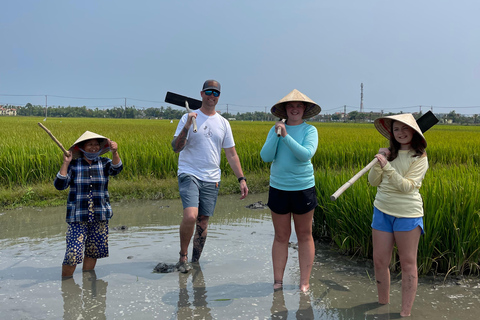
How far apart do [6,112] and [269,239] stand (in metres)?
87.6

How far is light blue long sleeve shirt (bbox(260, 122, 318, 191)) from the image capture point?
3.45 metres

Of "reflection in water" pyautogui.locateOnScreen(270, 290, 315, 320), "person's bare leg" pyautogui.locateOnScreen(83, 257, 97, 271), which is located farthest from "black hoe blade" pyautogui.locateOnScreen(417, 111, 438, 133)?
"person's bare leg" pyautogui.locateOnScreen(83, 257, 97, 271)

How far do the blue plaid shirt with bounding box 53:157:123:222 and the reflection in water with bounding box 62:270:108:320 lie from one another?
0.51m

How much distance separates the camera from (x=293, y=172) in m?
3.46

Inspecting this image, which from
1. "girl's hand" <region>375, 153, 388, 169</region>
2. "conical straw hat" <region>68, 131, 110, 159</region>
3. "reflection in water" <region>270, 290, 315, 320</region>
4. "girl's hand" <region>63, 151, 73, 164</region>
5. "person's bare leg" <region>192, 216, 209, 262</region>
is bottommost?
"reflection in water" <region>270, 290, 315, 320</region>

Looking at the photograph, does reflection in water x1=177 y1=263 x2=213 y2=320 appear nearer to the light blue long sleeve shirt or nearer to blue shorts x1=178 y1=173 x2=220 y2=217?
blue shorts x1=178 y1=173 x2=220 y2=217

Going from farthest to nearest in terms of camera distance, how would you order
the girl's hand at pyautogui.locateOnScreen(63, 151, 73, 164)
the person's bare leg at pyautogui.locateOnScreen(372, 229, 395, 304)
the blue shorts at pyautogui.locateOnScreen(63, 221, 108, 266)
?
the blue shorts at pyautogui.locateOnScreen(63, 221, 108, 266) < the girl's hand at pyautogui.locateOnScreen(63, 151, 73, 164) < the person's bare leg at pyautogui.locateOnScreen(372, 229, 395, 304)

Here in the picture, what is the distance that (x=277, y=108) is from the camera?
3615 mm

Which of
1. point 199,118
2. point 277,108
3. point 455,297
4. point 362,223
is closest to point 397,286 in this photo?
point 455,297

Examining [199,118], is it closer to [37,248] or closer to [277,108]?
[277,108]

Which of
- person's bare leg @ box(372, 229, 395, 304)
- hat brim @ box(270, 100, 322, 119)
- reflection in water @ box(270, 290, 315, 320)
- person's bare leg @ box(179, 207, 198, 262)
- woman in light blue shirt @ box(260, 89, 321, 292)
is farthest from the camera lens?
person's bare leg @ box(179, 207, 198, 262)

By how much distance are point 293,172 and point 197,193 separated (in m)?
1.03

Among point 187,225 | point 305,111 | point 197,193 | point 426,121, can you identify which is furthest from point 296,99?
point 187,225

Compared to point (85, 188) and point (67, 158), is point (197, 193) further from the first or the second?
point (67, 158)
